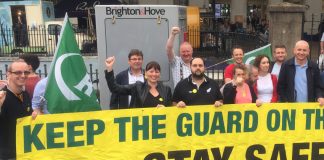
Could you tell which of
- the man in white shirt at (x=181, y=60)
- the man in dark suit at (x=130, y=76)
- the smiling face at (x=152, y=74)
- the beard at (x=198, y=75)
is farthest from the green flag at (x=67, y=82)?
the man in white shirt at (x=181, y=60)

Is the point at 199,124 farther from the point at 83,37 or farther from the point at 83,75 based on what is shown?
the point at 83,37

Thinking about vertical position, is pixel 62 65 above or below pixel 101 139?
above

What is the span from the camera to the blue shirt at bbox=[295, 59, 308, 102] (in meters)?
5.01

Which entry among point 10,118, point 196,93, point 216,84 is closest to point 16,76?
point 10,118

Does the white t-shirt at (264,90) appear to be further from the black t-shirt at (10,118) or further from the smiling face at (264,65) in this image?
the black t-shirt at (10,118)

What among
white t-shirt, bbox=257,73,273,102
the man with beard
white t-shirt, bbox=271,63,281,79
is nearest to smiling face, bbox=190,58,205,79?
the man with beard

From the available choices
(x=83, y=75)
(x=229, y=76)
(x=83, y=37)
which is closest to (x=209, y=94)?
(x=229, y=76)

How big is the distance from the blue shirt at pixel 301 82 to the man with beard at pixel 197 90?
113 centimetres

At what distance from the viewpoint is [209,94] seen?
4.53m

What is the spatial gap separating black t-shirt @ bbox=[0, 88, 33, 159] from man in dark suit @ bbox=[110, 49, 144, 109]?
130 centimetres

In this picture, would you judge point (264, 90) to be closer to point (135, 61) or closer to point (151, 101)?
point (151, 101)

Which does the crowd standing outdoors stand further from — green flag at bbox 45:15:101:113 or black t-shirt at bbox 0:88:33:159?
green flag at bbox 45:15:101:113

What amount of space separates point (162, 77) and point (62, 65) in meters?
1.80

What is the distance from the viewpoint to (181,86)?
4.54 metres
